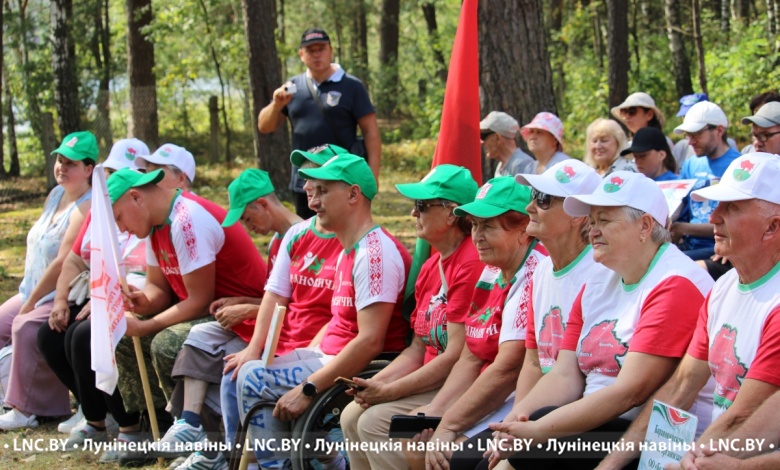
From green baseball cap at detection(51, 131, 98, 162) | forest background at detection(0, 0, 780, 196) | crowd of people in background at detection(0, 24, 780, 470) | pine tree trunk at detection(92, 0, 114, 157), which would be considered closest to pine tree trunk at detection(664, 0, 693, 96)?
forest background at detection(0, 0, 780, 196)

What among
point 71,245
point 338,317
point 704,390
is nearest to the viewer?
point 704,390

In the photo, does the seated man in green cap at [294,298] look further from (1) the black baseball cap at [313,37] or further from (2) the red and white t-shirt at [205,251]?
(1) the black baseball cap at [313,37]

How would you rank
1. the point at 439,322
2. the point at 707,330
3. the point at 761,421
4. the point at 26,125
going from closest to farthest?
the point at 761,421 < the point at 707,330 < the point at 439,322 < the point at 26,125

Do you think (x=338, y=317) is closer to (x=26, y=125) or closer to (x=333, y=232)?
(x=333, y=232)

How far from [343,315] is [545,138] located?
2618 mm

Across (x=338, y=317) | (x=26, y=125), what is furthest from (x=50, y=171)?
(x=338, y=317)

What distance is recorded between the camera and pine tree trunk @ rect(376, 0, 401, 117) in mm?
24438

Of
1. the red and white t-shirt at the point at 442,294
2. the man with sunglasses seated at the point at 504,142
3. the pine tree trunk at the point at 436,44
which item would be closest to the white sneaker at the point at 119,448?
the red and white t-shirt at the point at 442,294

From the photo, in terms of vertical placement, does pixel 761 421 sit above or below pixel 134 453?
above

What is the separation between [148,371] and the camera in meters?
6.03

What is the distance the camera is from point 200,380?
5.31 m

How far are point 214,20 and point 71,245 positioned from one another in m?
13.4

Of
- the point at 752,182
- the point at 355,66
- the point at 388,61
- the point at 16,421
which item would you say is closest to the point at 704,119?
the point at 752,182

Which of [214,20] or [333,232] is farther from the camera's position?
[214,20]
